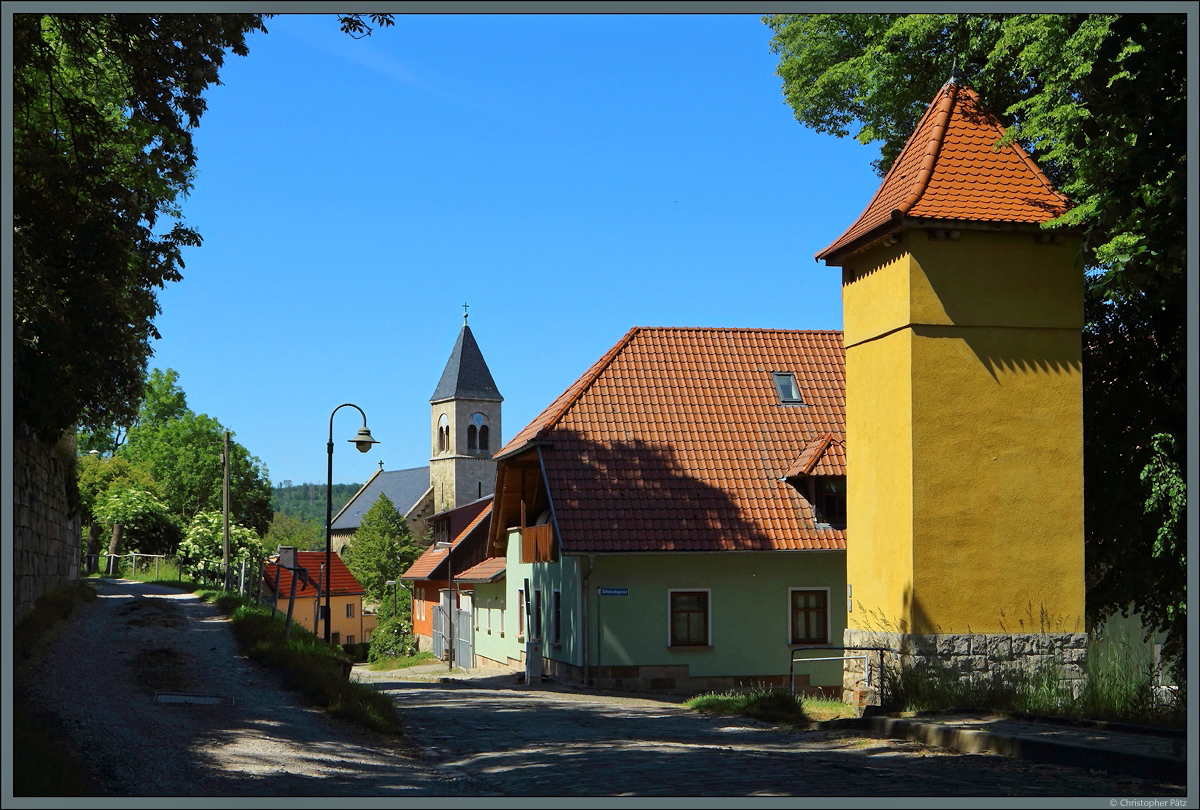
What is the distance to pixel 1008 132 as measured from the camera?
1873 centimetres

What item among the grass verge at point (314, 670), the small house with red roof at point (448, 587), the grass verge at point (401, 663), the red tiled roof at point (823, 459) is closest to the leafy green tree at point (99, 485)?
the small house with red roof at point (448, 587)

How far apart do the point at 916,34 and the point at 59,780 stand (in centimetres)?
1774

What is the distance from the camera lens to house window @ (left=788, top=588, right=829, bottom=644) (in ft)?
91.1

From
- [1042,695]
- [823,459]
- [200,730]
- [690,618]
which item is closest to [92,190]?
[200,730]

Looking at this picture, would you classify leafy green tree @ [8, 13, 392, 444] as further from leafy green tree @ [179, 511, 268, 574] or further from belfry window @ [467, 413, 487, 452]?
belfry window @ [467, 413, 487, 452]

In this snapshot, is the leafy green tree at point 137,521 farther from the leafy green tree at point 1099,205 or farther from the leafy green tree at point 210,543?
the leafy green tree at point 1099,205

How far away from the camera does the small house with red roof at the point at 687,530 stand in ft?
88.9

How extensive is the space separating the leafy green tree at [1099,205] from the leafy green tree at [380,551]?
67957mm

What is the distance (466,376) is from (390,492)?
23222 millimetres

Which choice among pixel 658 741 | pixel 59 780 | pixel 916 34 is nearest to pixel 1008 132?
pixel 916 34

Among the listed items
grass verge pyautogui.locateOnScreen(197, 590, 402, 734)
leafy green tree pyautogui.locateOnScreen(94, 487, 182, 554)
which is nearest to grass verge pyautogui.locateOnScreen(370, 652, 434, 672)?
leafy green tree pyautogui.locateOnScreen(94, 487, 182, 554)

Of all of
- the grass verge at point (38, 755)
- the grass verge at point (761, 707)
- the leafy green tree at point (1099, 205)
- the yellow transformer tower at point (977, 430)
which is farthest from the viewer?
the yellow transformer tower at point (977, 430)

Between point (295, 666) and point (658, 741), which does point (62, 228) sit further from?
point (658, 741)

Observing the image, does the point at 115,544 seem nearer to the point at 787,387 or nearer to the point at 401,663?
the point at 401,663
